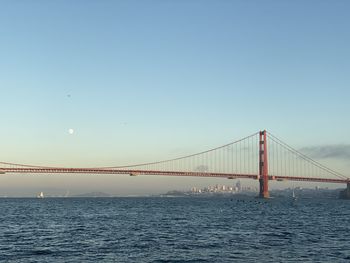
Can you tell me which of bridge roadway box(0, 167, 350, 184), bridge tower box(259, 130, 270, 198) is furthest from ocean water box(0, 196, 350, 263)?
bridge tower box(259, 130, 270, 198)

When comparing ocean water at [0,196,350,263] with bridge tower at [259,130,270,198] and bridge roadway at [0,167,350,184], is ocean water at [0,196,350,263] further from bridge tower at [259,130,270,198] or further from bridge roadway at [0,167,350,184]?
bridge tower at [259,130,270,198]

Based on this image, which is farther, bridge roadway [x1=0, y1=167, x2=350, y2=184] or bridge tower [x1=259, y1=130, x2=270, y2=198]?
bridge tower [x1=259, y1=130, x2=270, y2=198]

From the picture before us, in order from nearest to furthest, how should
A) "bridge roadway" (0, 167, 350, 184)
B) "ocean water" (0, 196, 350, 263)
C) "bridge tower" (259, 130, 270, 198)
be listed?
"ocean water" (0, 196, 350, 263) → "bridge roadway" (0, 167, 350, 184) → "bridge tower" (259, 130, 270, 198)

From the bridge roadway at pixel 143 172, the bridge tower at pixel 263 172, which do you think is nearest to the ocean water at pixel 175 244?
the bridge roadway at pixel 143 172

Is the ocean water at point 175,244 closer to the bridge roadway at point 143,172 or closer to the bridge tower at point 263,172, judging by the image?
the bridge roadway at point 143,172

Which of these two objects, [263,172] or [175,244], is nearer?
[175,244]

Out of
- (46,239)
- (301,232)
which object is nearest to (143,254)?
(46,239)

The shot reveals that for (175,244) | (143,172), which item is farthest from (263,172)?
(175,244)

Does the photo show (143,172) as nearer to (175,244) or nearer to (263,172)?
(263,172)

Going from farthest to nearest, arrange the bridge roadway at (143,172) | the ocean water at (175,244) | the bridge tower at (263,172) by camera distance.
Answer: the bridge tower at (263,172)
the bridge roadway at (143,172)
the ocean water at (175,244)

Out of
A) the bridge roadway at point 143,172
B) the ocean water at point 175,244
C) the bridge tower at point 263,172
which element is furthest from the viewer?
the bridge tower at point 263,172

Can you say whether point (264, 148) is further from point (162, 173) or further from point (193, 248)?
point (193, 248)

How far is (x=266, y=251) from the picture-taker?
30.4 meters

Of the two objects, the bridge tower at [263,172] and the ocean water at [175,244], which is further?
the bridge tower at [263,172]
